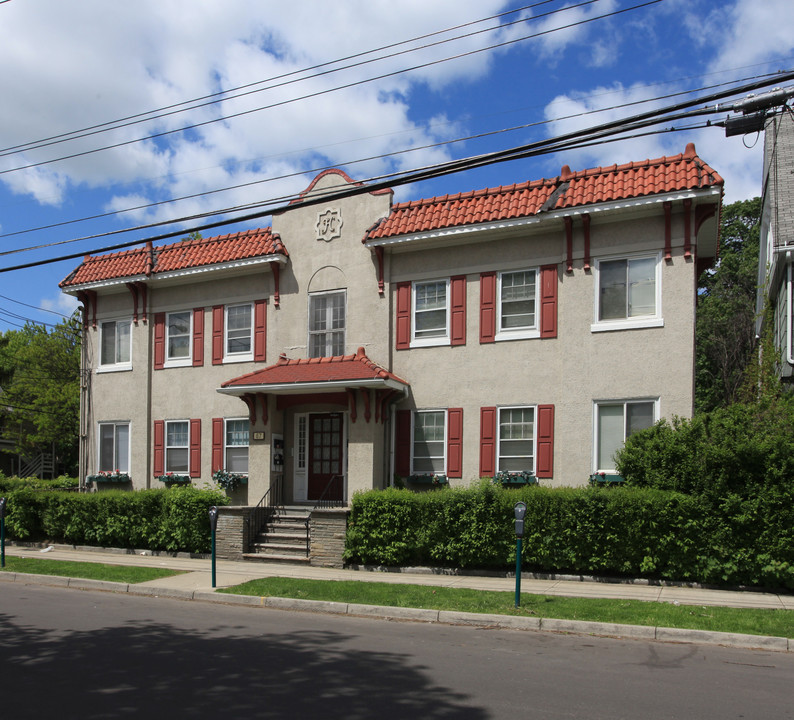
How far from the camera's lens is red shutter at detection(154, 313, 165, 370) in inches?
820

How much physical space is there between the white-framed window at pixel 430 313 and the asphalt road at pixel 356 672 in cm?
819

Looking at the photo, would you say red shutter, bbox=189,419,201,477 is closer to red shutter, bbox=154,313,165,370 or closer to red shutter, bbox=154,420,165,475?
red shutter, bbox=154,420,165,475

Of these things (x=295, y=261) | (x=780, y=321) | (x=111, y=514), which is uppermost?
(x=295, y=261)

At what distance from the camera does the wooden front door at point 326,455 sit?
59.7ft

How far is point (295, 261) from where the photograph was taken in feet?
62.4

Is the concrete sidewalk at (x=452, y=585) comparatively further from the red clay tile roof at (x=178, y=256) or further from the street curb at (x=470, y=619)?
the red clay tile roof at (x=178, y=256)

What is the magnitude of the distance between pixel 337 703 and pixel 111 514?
13.2 m

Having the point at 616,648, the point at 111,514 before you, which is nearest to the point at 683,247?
the point at 616,648

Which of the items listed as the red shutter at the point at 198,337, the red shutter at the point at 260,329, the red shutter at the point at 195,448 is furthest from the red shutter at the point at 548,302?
the red shutter at the point at 195,448

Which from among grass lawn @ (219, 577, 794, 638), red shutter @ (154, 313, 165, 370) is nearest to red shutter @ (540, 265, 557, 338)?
grass lawn @ (219, 577, 794, 638)

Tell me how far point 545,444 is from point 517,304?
3.07m

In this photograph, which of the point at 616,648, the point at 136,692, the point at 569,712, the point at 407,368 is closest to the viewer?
the point at 569,712

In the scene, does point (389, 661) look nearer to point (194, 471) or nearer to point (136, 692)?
point (136, 692)

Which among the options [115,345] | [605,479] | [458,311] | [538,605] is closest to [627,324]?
[605,479]
